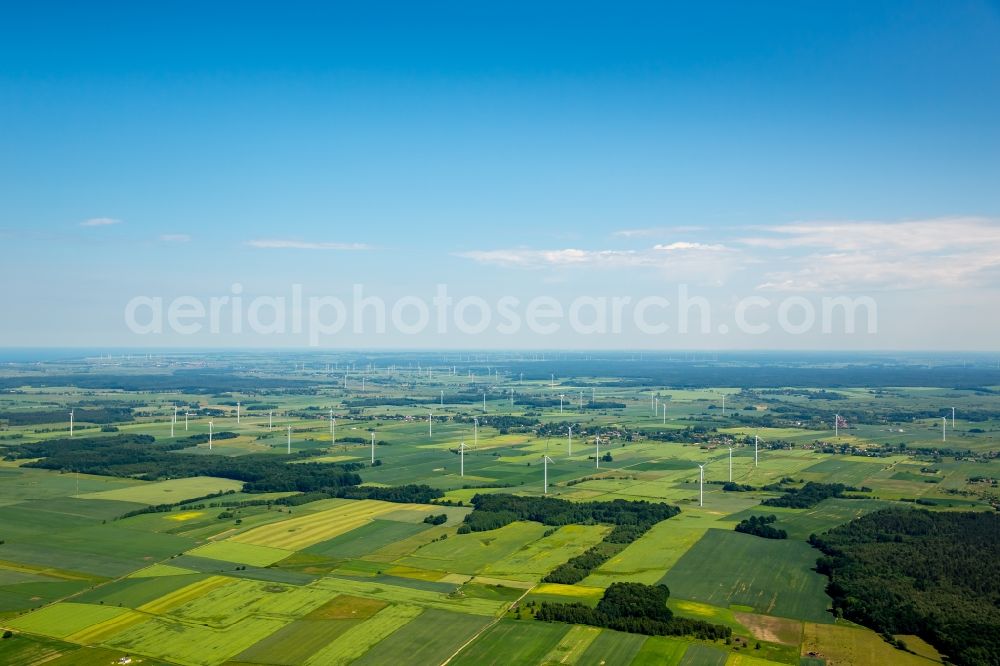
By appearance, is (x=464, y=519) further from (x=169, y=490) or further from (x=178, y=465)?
(x=178, y=465)

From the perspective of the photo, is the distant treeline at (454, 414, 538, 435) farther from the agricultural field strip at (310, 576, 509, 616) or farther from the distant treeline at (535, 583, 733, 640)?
the distant treeline at (535, 583, 733, 640)

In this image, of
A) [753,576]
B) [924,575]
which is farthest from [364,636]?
[924,575]

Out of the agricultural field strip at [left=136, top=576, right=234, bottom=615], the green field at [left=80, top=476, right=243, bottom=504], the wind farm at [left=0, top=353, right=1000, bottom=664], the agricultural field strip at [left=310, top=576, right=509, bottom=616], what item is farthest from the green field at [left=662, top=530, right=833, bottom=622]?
the green field at [left=80, top=476, right=243, bottom=504]

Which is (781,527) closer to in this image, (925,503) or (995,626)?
(925,503)

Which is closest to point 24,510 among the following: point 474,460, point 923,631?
point 474,460

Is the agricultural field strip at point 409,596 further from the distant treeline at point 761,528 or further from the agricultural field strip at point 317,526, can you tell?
the distant treeline at point 761,528
